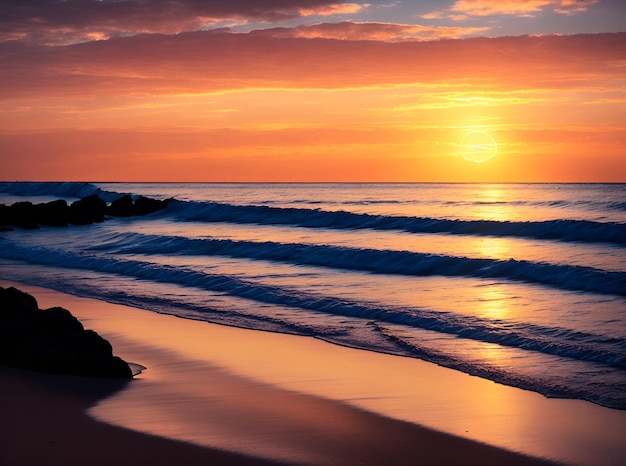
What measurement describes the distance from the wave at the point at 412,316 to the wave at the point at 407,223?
579 inches

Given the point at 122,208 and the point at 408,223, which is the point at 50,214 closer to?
the point at 122,208

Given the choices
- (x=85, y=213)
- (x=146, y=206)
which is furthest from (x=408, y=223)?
(x=146, y=206)

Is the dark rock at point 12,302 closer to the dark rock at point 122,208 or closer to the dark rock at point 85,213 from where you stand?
the dark rock at point 85,213

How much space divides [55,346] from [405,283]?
1092 centimetres

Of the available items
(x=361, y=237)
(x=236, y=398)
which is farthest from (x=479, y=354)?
(x=361, y=237)

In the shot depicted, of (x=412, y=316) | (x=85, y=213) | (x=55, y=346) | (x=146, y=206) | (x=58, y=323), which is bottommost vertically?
(x=412, y=316)

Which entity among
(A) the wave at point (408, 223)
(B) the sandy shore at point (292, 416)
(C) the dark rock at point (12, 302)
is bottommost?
(A) the wave at point (408, 223)

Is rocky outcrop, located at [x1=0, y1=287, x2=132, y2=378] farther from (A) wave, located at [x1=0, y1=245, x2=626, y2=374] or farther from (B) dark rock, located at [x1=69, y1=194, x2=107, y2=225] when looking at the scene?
(B) dark rock, located at [x1=69, y1=194, x2=107, y2=225]

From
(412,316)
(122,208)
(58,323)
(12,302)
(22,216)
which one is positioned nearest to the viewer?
(58,323)

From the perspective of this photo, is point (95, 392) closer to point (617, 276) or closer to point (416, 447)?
point (416, 447)

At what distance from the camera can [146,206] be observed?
184ft

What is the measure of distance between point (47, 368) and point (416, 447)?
5.02 metres

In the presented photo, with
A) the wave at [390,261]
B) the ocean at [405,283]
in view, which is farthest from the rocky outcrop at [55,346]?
the wave at [390,261]

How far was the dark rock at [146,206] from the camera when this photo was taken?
182 ft
